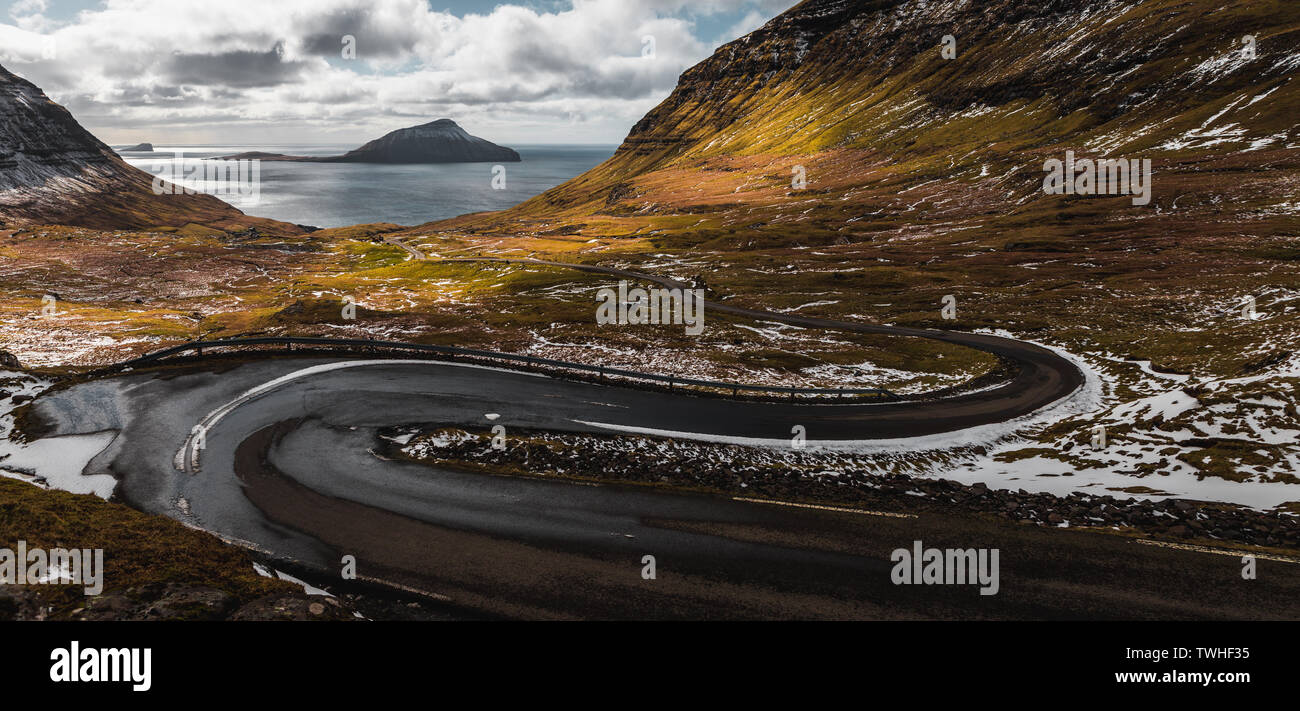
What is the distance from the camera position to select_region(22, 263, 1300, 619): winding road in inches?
586

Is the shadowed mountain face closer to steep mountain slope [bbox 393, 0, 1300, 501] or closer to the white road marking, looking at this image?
steep mountain slope [bbox 393, 0, 1300, 501]

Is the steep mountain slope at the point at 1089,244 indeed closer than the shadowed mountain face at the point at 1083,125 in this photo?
Yes

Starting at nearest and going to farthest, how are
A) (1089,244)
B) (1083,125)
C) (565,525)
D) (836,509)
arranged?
(565,525) < (836,509) < (1089,244) < (1083,125)

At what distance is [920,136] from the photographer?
191125mm

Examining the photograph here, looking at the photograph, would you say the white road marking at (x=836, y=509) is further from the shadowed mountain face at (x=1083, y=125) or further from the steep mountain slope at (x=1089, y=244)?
the shadowed mountain face at (x=1083, y=125)

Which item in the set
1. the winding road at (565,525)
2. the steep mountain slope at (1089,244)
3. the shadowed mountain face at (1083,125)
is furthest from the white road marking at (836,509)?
the shadowed mountain face at (1083,125)

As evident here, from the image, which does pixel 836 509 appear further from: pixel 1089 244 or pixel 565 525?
pixel 1089 244

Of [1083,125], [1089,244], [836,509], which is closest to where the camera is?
[836,509]

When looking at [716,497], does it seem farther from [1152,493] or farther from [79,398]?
[79,398]

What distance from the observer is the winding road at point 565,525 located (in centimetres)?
1488

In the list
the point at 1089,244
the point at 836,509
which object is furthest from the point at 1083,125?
the point at 836,509

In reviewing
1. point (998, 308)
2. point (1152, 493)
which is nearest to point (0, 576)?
point (1152, 493)

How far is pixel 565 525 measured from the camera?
1869cm
